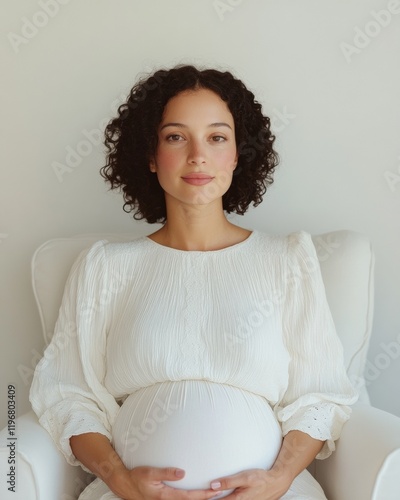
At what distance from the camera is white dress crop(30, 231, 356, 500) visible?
1568mm

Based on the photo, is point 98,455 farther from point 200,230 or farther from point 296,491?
point 200,230

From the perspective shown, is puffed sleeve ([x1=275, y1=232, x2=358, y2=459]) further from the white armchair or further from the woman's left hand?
the woman's left hand

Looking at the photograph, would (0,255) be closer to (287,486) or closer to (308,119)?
(308,119)

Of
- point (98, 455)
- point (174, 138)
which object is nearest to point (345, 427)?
point (98, 455)

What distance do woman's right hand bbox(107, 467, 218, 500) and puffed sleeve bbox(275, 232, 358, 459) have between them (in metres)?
0.29

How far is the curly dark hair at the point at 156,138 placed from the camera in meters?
1.79

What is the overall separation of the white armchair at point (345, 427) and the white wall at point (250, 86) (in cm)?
31

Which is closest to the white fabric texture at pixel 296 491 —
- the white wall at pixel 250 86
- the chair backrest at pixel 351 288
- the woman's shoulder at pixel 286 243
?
the chair backrest at pixel 351 288

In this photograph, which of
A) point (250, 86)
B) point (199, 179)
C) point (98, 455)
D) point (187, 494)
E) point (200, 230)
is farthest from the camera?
point (250, 86)

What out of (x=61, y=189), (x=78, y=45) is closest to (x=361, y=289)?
(x=61, y=189)

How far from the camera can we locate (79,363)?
1.75 metres

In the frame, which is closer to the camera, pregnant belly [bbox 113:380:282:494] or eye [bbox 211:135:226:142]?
pregnant belly [bbox 113:380:282:494]

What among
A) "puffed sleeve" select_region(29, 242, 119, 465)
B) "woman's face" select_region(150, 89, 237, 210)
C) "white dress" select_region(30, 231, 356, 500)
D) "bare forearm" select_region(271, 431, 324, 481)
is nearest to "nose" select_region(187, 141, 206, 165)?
"woman's face" select_region(150, 89, 237, 210)

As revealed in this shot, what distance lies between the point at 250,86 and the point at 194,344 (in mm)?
879
